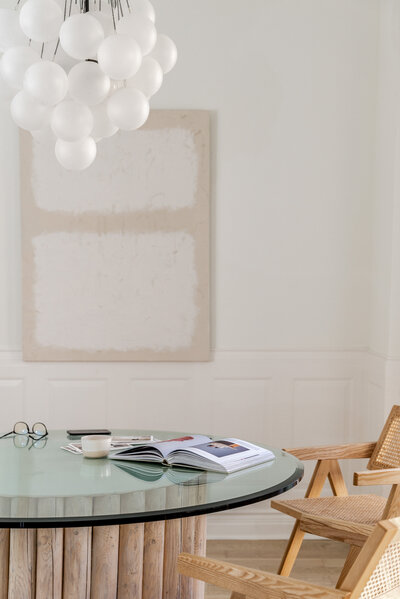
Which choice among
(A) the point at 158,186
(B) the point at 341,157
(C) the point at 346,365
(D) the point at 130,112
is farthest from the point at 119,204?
(D) the point at 130,112

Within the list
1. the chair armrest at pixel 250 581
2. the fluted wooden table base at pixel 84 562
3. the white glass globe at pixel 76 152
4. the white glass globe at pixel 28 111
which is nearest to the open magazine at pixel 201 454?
the fluted wooden table base at pixel 84 562

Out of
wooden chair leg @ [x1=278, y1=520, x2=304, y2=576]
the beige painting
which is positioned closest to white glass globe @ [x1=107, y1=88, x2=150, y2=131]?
wooden chair leg @ [x1=278, y1=520, x2=304, y2=576]

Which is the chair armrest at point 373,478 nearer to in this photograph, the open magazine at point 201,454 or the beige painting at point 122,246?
the open magazine at point 201,454

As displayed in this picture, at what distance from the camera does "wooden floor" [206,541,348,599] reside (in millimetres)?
3878

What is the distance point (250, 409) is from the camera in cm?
453

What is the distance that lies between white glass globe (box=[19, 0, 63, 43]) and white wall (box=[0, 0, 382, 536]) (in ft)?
7.04

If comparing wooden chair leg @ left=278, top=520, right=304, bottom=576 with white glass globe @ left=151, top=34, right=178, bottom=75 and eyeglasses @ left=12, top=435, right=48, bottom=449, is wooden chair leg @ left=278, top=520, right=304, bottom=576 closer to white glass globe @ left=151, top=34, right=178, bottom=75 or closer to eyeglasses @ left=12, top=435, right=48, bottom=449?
eyeglasses @ left=12, top=435, right=48, bottom=449

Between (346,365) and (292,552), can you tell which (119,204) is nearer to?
(346,365)

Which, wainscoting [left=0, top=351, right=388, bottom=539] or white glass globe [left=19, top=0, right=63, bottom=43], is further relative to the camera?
wainscoting [left=0, top=351, right=388, bottom=539]

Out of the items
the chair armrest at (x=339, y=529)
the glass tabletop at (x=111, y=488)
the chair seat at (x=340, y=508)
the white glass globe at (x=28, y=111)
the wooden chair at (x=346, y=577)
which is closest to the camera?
the wooden chair at (x=346, y=577)

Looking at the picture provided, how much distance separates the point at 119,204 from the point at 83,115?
80.8 inches

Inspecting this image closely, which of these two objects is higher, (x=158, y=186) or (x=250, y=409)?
(x=158, y=186)

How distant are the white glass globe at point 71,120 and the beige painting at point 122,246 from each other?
79.8 inches

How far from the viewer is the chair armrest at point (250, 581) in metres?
1.94
